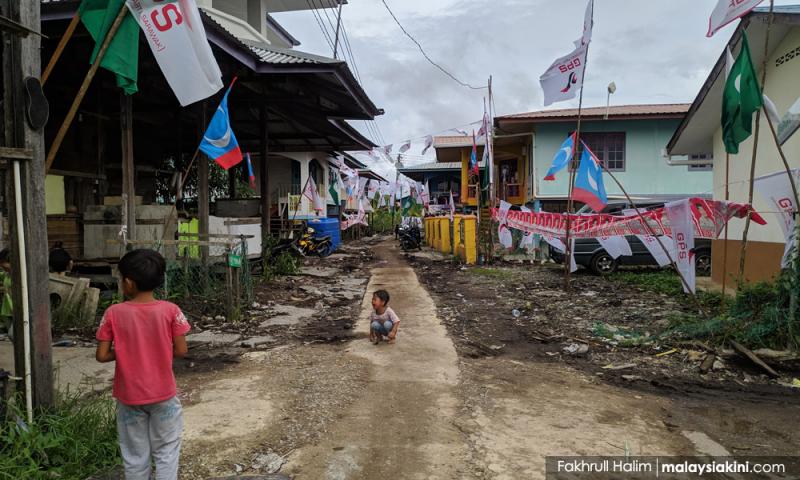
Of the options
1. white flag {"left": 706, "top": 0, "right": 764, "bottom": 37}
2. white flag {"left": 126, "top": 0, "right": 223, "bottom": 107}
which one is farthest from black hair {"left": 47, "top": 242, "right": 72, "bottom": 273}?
white flag {"left": 706, "top": 0, "right": 764, "bottom": 37}

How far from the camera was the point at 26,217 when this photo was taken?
122 inches

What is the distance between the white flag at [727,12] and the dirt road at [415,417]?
381 cm

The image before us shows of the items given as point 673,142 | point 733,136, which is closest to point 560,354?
point 733,136

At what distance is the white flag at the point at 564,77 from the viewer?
9.30 meters

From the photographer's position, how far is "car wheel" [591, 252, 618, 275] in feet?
43.2

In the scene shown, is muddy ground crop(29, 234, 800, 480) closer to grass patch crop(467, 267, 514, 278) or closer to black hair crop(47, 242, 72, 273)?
black hair crop(47, 242, 72, 273)

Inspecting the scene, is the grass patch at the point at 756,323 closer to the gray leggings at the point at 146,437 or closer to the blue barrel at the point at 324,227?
the gray leggings at the point at 146,437

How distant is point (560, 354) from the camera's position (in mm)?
6246

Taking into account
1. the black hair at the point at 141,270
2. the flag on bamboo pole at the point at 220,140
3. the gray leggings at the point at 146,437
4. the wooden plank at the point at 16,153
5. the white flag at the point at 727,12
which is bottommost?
the gray leggings at the point at 146,437

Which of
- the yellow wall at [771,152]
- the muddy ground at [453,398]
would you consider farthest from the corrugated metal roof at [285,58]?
the yellow wall at [771,152]

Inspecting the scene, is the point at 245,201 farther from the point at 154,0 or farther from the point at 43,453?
the point at 43,453

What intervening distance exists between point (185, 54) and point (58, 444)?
3133 mm

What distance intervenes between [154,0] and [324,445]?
366cm

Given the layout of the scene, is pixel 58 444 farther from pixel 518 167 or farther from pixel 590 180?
pixel 518 167
